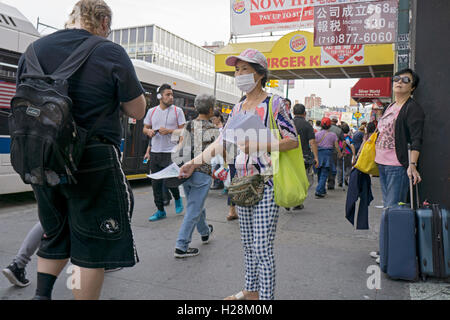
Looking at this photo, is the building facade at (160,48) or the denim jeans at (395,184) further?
the building facade at (160,48)

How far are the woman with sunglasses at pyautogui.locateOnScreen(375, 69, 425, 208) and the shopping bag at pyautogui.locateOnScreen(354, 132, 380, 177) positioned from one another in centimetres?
12

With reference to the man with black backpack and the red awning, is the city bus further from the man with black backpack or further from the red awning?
the red awning

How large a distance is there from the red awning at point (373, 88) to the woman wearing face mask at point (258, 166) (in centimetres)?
1160

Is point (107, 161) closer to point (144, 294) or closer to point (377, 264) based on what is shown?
point (144, 294)

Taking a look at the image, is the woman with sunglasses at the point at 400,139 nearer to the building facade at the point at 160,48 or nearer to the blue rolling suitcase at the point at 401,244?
the blue rolling suitcase at the point at 401,244

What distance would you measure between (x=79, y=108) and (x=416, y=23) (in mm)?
3477

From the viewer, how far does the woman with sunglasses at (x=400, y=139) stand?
3.52 meters

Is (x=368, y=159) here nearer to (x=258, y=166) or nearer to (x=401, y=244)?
(x=401, y=244)

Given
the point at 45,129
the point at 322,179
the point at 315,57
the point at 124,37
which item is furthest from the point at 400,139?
the point at 124,37

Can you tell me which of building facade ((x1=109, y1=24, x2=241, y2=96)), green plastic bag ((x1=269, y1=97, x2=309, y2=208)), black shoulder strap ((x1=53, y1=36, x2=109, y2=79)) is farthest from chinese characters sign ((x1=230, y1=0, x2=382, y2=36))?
Answer: building facade ((x1=109, y1=24, x2=241, y2=96))

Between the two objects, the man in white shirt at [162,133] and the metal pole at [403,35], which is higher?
the metal pole at [403,35]

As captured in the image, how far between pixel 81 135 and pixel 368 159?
3129 mm

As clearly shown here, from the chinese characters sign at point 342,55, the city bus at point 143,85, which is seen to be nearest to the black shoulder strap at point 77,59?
the city bus at point 143,85
